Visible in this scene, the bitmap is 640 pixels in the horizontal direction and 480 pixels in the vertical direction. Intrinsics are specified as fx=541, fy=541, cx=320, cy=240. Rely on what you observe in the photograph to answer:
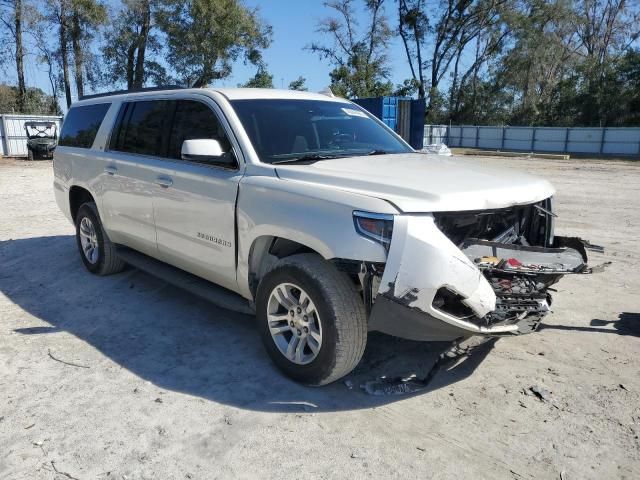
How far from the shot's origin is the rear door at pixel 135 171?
187 inches

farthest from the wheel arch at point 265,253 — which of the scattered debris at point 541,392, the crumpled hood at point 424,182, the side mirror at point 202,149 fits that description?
the scattered debris at point 541,392

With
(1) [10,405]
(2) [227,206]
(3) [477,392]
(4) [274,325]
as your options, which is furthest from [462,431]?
(1) [10,405]

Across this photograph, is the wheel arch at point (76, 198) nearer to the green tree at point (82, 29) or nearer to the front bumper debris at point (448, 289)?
the front bumper debris at point (448, 289)

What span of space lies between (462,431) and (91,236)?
4.57 m

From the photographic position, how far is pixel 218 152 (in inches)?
151

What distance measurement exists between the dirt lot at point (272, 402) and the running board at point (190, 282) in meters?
0.38

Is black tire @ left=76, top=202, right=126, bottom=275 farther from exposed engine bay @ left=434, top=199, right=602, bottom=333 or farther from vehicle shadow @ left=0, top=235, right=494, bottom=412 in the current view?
exposed engine bay @ left=434, top=199, right=602, bottom=333

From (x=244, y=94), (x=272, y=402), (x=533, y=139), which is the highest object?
(x=244, y=94)

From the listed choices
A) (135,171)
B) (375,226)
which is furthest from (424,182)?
(135,171)

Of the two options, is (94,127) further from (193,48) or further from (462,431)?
(193,48)

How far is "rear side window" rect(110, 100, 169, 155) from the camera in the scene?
4805mm

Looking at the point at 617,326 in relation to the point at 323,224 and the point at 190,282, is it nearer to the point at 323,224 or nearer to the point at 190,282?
the point at 323,224

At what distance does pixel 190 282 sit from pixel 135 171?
1.21m

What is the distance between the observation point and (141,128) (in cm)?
506
